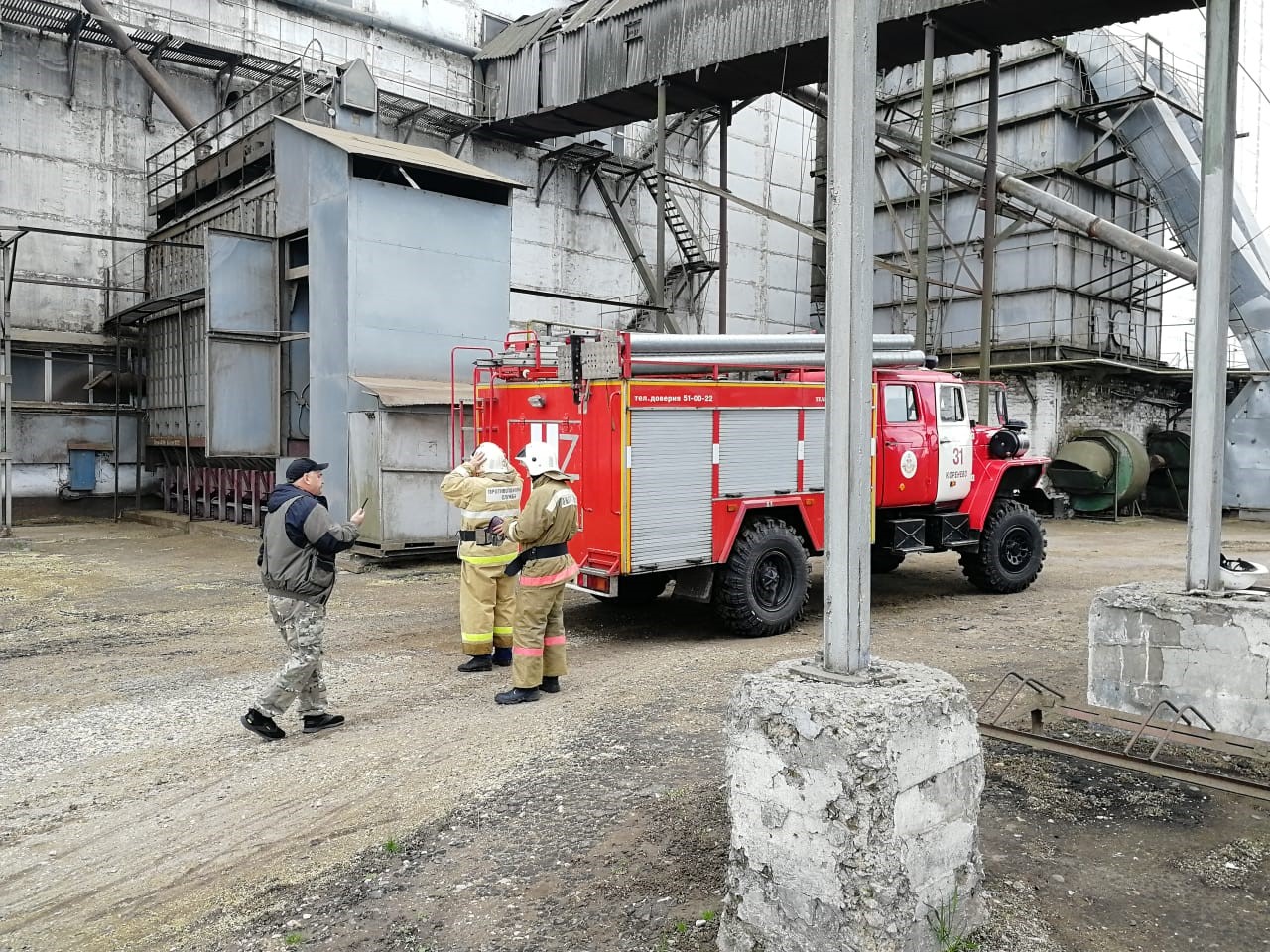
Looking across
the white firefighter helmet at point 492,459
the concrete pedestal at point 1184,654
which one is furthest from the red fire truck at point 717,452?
the concrete pedestal at point 1184,654

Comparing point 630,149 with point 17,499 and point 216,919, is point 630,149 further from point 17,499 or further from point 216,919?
point 216,919

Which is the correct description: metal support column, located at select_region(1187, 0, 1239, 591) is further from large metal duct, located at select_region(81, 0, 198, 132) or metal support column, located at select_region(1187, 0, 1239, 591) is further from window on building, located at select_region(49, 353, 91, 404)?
window on building, located at select_region(49, 353, 91, 404)

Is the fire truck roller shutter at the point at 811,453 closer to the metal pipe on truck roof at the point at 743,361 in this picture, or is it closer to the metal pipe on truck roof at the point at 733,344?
the metal pipe on truck roof at the point at 743,361

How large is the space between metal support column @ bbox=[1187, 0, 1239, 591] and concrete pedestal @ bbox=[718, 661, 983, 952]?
2836 millimetres

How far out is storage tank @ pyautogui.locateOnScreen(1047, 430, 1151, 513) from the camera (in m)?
22.0

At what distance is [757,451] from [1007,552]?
13.7ft

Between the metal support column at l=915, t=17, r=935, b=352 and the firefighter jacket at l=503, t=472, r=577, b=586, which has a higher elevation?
the metal support column at l=915, t=17, r=935, b=352

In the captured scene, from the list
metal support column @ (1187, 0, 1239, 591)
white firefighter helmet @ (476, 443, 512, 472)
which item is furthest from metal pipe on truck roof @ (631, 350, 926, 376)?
metal support column @ (1187, 0, 1239, 591)

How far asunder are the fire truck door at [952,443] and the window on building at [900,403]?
38 cm

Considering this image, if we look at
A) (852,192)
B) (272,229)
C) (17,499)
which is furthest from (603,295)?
(852,192)

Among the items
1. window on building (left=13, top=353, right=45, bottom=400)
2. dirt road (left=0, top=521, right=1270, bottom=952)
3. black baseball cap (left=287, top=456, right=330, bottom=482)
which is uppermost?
window on building (left=13, top=353, right=45, bottom=400)

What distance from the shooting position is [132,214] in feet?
65.2

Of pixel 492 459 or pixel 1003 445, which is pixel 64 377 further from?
pixel 1003 445

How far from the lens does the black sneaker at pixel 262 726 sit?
5871mm
